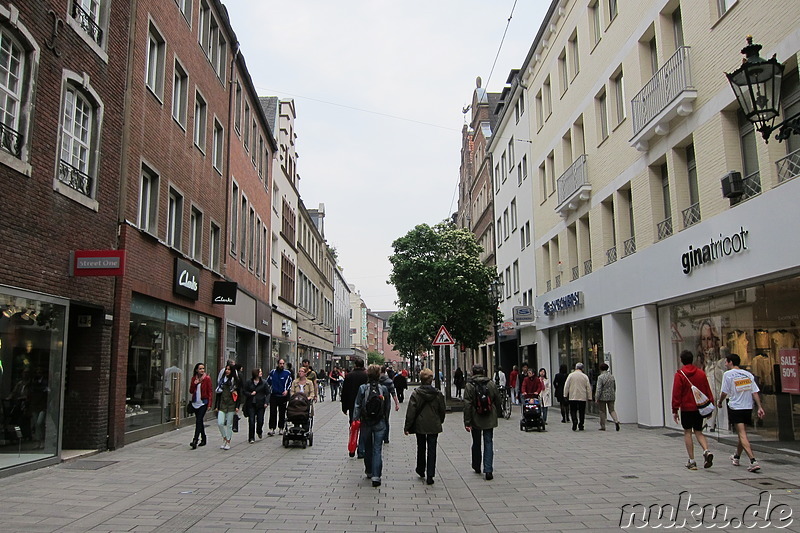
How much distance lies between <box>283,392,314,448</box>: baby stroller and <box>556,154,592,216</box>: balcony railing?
39.4 ft

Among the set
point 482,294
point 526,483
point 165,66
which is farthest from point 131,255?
point 482,294

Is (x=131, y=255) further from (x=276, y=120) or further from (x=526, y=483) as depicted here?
(x=276, y=120)

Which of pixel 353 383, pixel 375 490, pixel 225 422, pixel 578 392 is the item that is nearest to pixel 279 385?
pixel 225 422

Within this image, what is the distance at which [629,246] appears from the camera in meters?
18.3

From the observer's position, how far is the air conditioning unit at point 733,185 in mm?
12086

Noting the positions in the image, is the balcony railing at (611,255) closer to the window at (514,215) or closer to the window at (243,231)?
the window at (243,231)

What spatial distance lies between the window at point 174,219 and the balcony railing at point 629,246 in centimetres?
1215

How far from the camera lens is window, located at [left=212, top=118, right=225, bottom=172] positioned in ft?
71.4

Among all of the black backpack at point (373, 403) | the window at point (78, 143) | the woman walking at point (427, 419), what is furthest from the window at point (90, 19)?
the woman walking at point (427, 419)

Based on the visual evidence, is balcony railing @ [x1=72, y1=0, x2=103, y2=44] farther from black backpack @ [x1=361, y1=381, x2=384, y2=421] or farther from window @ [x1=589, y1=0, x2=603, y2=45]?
window @ [x1=589, y1=0, x2=603, y2=45]

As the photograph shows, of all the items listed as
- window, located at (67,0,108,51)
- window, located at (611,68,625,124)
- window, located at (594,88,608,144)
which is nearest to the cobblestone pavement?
window, located at (67,0,108,51)

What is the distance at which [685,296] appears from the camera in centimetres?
1447

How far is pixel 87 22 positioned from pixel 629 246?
1411cm

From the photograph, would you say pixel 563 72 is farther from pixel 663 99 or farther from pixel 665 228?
pixel 665 228
